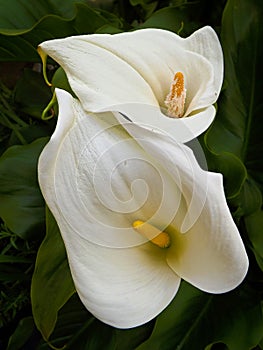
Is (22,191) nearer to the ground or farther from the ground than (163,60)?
nearer to the ground

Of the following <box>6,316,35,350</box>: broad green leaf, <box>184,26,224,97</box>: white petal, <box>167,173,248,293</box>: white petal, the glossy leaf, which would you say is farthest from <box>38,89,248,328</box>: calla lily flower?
<box>6,316,35,350</box>: broad green leaf

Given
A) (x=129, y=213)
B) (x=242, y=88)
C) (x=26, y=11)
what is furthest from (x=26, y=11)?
(x=129, y=213)

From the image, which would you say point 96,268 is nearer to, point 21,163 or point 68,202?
point 68,202

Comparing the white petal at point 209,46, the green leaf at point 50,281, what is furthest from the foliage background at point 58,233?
the white petal at point 209,46

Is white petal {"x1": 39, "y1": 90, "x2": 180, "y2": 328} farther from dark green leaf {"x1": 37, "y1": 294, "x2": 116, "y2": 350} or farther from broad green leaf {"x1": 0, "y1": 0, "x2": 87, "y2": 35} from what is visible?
broad green leaf {"x1": 0, "y1": 0, "x2": 87, "y2": 35}

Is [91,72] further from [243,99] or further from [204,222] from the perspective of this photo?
[243,99]

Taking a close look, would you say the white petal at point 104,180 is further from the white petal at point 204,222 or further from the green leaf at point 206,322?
the green leaf at point 206,322

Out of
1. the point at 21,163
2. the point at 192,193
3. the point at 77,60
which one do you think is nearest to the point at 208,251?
the point at 192,193
